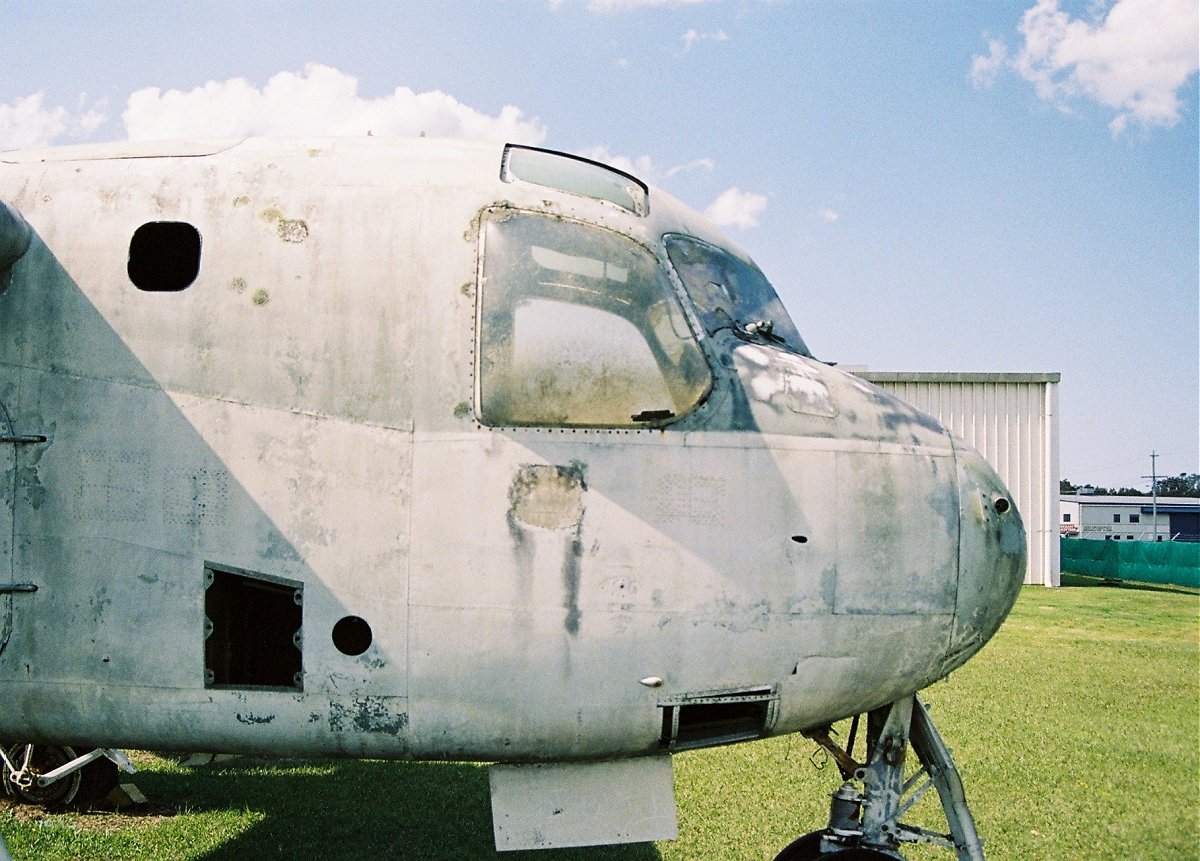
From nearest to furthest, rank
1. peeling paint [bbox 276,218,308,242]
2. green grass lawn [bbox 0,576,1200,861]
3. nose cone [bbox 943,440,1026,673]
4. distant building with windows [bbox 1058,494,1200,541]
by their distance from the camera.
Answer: peeling paint [bbox 276,218,308,242], nose cone [bbox 943,440,1026,673], green grass lawn [bbox 0,576,1200,861], distant building with windows [bbox 1058,494,1200,541]

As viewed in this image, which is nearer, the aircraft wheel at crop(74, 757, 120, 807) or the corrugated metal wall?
the aircraft wheel at crop(74, 757, 120, 807)

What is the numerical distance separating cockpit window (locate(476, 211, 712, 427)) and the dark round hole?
980 mm

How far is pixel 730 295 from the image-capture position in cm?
477

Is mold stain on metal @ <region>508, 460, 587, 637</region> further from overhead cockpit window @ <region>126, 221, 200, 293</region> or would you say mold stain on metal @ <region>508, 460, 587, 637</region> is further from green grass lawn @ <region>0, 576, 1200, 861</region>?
green grass lawn @ <region>0, 576, 1200, 861</region>

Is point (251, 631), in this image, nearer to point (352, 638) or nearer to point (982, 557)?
point (352, 638)

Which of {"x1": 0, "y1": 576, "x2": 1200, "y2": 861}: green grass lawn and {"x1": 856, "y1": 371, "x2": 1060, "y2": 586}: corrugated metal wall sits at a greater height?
{"x1": 856, "y1": 371, "x2": 1060, "y2": 586}: corrugated metal wall

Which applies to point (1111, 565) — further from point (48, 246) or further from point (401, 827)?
point (48, 246)

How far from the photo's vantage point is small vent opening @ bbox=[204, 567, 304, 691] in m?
4.14

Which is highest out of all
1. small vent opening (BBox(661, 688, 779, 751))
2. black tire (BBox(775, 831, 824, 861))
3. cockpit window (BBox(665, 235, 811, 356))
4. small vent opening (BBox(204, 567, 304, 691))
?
cockpit window (BBox(665, 235, 811, 356))

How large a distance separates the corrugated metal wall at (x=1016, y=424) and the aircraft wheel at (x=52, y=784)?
24.8m

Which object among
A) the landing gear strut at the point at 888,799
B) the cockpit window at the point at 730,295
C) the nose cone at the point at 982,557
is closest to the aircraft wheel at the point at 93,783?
the landing gear strut at the point at 888,799

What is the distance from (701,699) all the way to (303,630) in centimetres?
167

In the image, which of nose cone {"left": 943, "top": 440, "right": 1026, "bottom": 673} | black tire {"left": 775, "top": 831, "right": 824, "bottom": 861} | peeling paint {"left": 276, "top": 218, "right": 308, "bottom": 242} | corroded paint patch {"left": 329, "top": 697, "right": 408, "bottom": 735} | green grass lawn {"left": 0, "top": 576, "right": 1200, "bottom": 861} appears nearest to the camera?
corroded paint patch {"left": 329, "top": 697, "right": 408, "bottom": 735}

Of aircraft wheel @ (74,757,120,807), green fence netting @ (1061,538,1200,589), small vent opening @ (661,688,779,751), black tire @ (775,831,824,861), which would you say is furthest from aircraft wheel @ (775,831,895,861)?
green fence netting @ (1061,538,1200,589)
